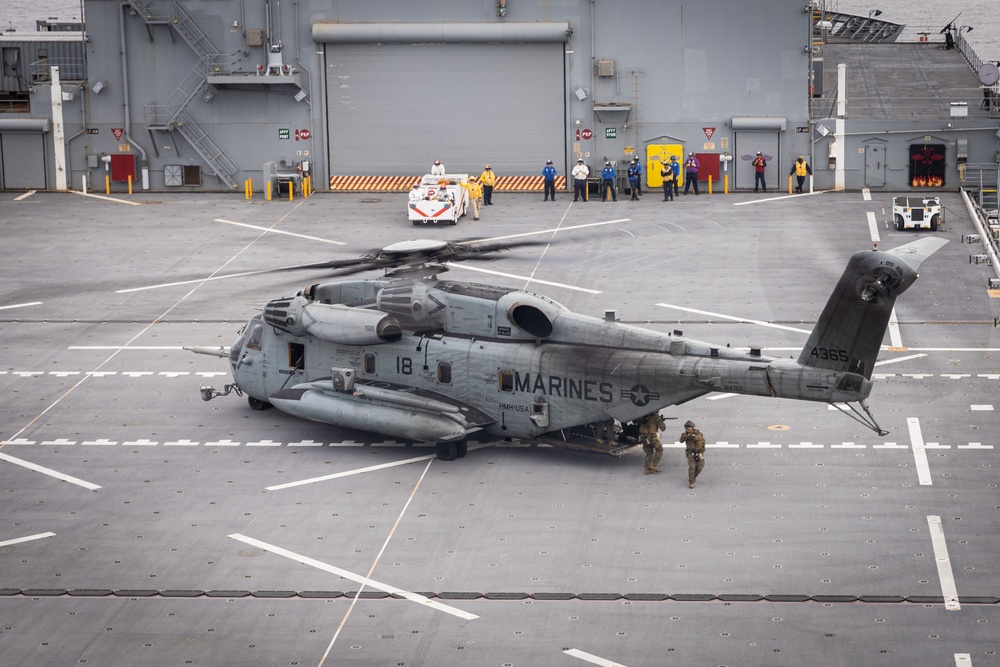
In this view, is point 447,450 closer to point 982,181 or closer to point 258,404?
point 258,404

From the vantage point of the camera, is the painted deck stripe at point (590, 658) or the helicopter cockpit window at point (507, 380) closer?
the painted deck stripe at point (590, 658)

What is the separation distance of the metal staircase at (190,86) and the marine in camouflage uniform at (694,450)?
39.2 metres

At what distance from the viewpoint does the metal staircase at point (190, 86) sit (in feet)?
206

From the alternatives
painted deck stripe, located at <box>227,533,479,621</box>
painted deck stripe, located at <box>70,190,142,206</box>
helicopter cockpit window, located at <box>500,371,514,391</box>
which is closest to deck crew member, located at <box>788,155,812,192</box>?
painted deck stripe, located at <box>70,190,142,206</box>

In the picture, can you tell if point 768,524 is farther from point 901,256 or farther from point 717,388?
point 901,256

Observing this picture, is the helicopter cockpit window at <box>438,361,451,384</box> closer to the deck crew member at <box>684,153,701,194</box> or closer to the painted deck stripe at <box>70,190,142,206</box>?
the deck crew member at <box>684,153,701,194</box>

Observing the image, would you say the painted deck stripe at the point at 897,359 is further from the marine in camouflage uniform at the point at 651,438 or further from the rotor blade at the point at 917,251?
the rotor blade at the point at 917,251

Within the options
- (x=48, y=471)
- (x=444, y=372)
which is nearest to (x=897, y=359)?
(x=444, y=372)

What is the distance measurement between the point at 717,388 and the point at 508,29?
119 feet

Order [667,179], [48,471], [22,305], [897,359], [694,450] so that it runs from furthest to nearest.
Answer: [667,179] < [22,305] < [897,359] < [48,471] < [694,450]

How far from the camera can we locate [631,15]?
6153 cm

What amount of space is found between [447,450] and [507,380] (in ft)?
6.66

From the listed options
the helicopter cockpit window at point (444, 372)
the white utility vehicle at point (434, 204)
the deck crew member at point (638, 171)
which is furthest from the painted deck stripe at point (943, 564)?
the deck crew member at point (638, 171)

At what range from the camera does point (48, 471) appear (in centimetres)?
3120
